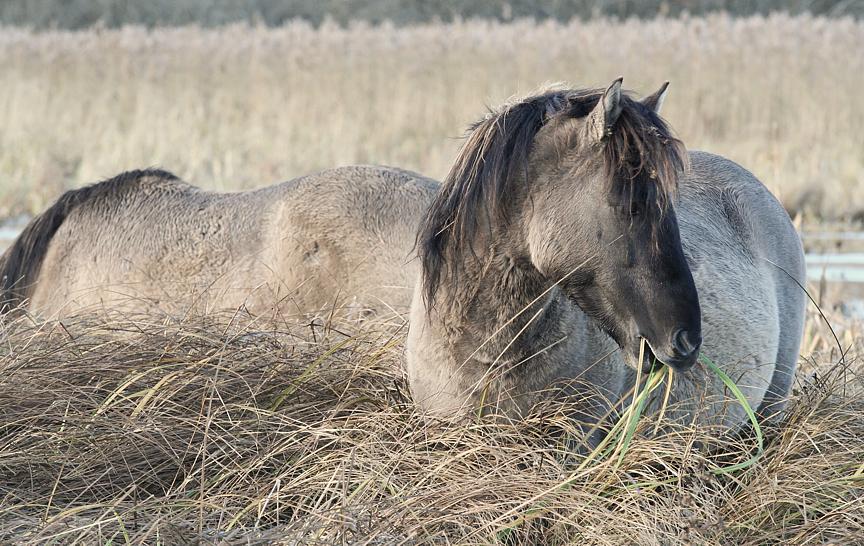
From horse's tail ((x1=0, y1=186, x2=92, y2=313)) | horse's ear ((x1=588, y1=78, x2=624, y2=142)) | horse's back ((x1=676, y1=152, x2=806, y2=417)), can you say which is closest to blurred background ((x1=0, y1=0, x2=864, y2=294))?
horse's tail ((x1=0, y1=186, x2=92, y2=313))

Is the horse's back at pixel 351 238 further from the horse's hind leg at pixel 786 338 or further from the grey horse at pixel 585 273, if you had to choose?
the horse's hind leg at pixel 786 338

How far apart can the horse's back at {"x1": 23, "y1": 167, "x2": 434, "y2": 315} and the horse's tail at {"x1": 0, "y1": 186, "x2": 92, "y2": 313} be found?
0.05 m

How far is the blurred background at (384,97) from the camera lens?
→ 10.9 m

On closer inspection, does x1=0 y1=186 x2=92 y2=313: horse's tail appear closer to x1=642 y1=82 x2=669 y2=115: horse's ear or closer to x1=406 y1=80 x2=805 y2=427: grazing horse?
x1=406 y1=80 x2=805 y2=427: grazing horse

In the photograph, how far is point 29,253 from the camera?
5477mm

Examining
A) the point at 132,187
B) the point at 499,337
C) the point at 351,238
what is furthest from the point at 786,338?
the point at 132,187

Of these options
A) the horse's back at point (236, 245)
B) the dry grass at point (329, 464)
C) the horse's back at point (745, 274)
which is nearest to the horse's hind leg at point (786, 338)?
the horse's back at point (745, 274)

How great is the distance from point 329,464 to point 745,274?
5.74 ft

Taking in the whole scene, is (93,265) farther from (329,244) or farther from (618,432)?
(618,432)

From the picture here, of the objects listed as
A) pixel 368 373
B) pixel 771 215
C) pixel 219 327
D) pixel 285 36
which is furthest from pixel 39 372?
pixel 285 36

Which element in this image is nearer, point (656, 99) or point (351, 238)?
point (656, 99)

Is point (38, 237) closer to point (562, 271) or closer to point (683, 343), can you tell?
point (562, 271)

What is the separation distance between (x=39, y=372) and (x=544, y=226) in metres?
1.86

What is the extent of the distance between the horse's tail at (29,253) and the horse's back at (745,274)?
319cm
